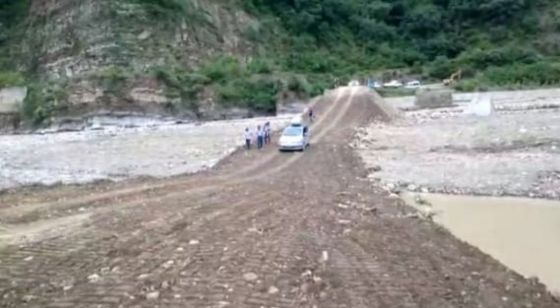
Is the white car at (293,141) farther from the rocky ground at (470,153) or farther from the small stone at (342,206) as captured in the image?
the small stone at (342,206)

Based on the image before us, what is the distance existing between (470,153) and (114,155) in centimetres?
1815

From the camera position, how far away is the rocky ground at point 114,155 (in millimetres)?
31109

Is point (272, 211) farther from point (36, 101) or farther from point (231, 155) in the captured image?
point (36, 101)

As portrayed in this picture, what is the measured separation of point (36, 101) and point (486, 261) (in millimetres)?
62044

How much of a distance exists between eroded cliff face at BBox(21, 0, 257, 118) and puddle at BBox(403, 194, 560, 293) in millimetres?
49504

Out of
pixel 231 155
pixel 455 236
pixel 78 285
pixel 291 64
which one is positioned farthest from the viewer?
pixel 291 64

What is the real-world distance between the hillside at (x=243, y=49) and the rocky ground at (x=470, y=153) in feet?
82.0

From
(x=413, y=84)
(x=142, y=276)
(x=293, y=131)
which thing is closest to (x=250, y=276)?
(x=142, y=276)

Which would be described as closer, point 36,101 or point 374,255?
point 374,255

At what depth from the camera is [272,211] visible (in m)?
20.0

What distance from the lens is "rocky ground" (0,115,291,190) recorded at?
102 feet

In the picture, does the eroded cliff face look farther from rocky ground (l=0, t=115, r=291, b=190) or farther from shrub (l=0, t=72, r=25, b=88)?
rocky ground (l=0, t=115, r=291, b=190)

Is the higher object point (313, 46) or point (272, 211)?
point (313, 46)

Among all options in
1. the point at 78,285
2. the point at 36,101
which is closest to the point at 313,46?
the point at 36,101
